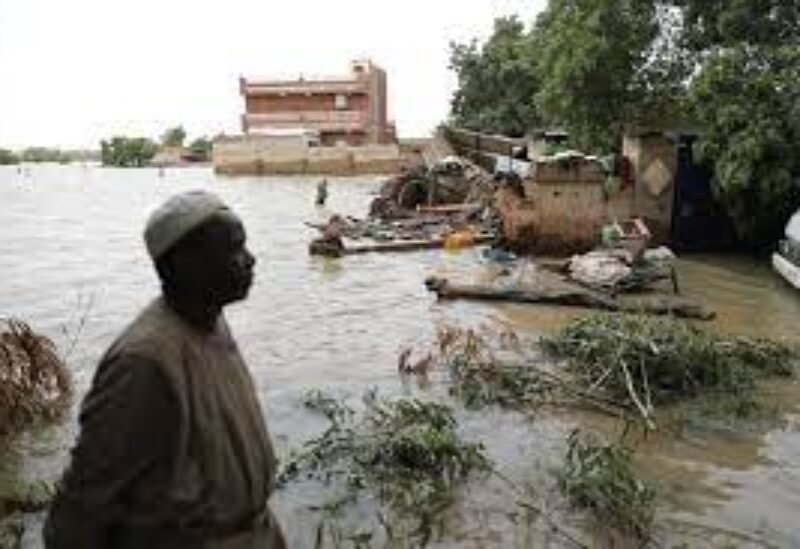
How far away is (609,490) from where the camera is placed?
6656 millimetres

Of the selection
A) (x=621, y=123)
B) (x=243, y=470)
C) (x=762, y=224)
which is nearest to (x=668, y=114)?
(x=621, y=123)

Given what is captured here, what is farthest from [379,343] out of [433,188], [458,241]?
[433,188]

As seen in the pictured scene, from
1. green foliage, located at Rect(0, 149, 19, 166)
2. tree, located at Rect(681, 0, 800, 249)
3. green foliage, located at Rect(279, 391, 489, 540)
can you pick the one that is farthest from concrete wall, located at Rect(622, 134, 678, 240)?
green foliage, located at Rect(0, 149, 19, 166)

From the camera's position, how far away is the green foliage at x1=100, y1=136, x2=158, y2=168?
93062mm

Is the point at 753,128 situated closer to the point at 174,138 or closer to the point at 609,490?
the point at 609,490

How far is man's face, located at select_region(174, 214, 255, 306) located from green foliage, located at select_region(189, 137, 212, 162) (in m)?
89.0

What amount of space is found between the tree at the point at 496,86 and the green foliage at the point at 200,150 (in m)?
47.6

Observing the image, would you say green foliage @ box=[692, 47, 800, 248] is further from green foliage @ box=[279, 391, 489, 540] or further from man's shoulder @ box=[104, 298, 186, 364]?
man's shoulder @ box=[104, 298, 186, 364]

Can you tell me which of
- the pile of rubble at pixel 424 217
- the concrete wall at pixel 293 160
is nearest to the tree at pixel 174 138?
the concrete wall at pixel 293 160

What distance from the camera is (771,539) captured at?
652 centimetres

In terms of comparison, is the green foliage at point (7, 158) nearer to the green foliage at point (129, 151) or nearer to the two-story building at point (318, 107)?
the green foliage at point (129, 151)

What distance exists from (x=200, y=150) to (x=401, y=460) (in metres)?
88.8

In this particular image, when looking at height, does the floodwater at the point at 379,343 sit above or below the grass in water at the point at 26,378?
below

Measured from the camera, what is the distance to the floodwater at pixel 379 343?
6883mm
